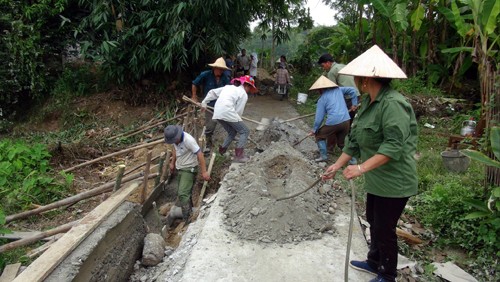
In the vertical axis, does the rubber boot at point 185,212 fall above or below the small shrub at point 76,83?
below

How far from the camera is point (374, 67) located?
2.52 metres

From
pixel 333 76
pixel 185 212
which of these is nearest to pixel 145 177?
pixel 185 212

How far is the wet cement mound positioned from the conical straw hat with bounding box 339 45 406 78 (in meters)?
1.64

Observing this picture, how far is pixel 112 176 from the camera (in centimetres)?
680

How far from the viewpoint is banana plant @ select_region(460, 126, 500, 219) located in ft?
11.2

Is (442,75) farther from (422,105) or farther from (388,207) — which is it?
(388,207)

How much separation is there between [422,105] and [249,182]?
19.7ft

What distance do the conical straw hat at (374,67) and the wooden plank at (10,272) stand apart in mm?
3685

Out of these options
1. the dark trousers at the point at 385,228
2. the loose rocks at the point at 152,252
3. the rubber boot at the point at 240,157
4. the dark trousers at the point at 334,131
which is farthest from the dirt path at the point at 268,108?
the dark trousers at the point at 385,228

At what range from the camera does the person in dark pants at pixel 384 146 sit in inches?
94.6

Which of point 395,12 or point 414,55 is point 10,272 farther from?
point 414,55

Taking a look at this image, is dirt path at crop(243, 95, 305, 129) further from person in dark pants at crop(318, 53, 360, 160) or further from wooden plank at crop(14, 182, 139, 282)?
wooden plank at crop(14, 182, 139, 282)

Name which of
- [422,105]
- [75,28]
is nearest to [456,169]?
[422,105]

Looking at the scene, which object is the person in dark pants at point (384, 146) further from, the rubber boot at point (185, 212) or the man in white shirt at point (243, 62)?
the man in white shirt at point (243, 62)
